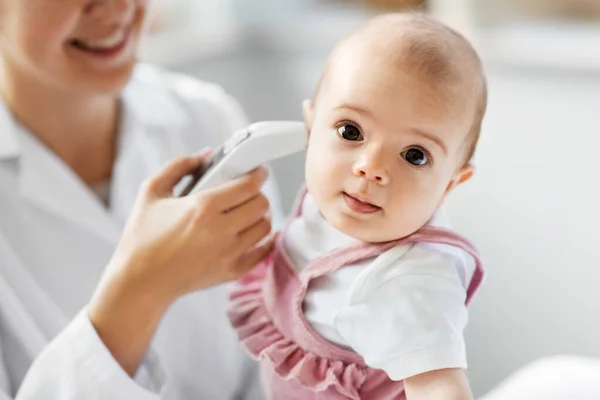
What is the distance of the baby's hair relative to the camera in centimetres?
56

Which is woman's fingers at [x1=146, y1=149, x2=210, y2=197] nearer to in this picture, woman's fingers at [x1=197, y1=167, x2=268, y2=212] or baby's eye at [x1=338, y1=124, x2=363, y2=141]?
woman's fingers at [x1=197, y1=167, x2=268, y2=212]

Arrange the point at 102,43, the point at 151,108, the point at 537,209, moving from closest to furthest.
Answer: the point at 102,43, the point at 151,108, the point at 537,209

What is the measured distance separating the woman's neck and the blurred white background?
26 cm

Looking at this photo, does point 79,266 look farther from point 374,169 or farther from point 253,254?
point 374,169

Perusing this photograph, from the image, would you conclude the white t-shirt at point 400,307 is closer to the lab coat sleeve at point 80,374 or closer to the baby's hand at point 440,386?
the baby's hand at point 440,386

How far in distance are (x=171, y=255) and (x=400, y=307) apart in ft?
0.79

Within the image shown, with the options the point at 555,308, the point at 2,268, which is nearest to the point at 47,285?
the point at 2,268

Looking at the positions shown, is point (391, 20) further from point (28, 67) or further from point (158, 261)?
point (28, 67)

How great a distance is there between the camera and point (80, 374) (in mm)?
704

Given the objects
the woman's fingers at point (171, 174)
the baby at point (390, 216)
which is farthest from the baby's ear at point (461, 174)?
the woman's fingers at point (171, 174)

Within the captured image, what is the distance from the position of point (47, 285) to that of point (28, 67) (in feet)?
0.85

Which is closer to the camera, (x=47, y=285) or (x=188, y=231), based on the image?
(x=188, y=231)

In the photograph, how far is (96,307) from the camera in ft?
2.37

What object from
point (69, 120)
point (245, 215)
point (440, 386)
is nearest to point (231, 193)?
point (245, 215)
